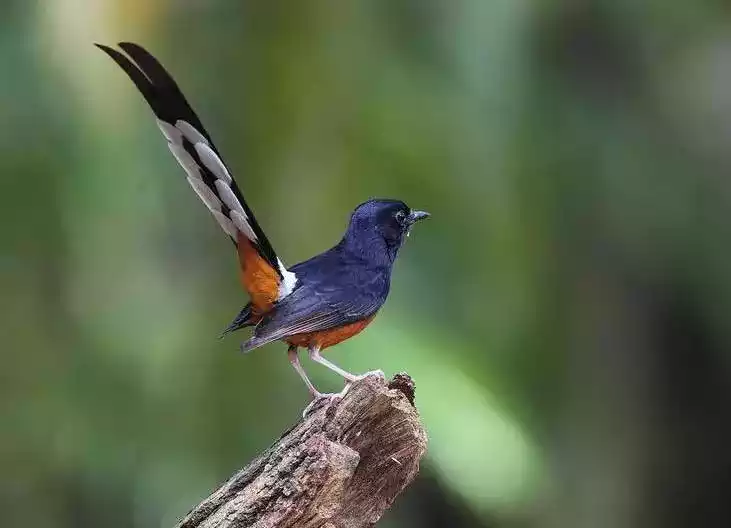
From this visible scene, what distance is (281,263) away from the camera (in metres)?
2.00

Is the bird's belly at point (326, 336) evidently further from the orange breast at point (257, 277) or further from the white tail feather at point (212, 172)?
the white tail feather at point (212, 172)

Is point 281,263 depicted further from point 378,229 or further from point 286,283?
point 378,229

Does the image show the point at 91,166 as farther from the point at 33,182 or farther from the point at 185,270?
the point at 185,270

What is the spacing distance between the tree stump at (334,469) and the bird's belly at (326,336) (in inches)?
11.5

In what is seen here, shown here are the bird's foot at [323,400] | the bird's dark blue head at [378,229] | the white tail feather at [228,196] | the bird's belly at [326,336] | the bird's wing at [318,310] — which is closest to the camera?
the bird's foot at [323,400]

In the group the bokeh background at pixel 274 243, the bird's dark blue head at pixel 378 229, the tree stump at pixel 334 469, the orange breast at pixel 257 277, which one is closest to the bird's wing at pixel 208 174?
the orange breast at pixel 257 277

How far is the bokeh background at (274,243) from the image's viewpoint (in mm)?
2875

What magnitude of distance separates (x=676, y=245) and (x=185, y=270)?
1.98 m

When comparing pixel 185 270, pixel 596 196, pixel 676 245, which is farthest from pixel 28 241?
pixel 676 245

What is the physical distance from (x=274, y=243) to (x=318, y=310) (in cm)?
100

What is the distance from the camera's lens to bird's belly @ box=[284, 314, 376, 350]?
6.45 feet

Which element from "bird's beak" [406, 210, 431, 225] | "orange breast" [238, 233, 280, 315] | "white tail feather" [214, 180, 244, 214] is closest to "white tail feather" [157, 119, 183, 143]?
"white tail feather" [214, 180, 244, 214]

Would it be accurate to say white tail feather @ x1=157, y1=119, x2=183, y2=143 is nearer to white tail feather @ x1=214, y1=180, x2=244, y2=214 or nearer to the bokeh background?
white tail feather @ x1=214, y1=180, x2=244, y2=214

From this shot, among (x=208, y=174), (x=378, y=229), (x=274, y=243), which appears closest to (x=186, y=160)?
(x=208, y=174)
